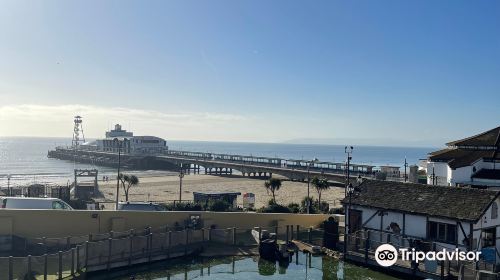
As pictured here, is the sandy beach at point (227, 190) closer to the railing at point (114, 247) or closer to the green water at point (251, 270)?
the railing at point (114, 247)

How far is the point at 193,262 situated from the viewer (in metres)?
23.2

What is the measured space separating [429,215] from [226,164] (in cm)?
5935

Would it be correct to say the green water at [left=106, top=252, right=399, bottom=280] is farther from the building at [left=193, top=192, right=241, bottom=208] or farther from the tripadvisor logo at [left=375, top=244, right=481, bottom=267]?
the building at [left=193, top=192, right=241, bottom=208]

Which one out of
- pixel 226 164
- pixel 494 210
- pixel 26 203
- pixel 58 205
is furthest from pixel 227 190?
pixel 494 210

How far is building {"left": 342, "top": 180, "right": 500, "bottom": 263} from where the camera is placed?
2084 cm

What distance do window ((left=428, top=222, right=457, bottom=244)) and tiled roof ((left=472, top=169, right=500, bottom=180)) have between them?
9.02 m

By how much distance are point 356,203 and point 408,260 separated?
4383 millimetres

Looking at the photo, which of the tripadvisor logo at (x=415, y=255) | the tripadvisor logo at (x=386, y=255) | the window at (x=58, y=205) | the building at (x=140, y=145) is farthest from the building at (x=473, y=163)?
the building at (x=140, y=145)

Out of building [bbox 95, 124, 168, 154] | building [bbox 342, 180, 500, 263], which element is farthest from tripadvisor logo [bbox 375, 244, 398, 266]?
building [bbox 95, 124, 168, 154]

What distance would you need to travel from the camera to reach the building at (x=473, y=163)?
95.2ft

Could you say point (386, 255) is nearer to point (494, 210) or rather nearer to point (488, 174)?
point (494, 210)

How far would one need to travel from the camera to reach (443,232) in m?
21.5

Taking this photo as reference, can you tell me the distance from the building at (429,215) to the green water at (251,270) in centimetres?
240

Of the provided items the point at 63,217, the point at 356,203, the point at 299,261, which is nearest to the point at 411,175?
the point at 356,203
